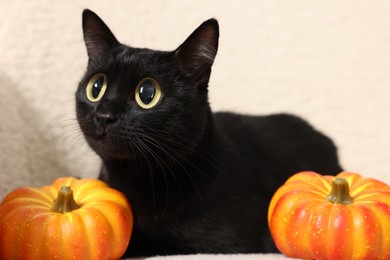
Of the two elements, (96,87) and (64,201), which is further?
(96,87)

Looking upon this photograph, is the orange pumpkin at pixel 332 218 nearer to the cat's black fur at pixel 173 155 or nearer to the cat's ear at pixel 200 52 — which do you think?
the cat's black fur at pixel 173 155

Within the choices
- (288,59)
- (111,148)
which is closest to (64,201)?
(111,148)

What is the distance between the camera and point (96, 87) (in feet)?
4.42

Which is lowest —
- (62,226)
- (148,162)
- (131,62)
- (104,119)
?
(62,226)

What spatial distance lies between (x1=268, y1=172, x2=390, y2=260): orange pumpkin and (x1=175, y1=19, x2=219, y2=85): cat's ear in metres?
0.36

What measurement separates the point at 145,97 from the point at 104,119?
0.12 m

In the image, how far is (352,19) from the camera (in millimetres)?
2094

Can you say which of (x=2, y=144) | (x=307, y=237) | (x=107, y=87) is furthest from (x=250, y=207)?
(x=2, y=144)

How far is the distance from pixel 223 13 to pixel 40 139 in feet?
2.78

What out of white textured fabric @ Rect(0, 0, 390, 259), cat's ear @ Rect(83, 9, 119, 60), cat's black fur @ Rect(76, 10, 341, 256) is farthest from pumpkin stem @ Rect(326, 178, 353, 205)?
white textured fabric @ Rect(0, 0, 390, 259)

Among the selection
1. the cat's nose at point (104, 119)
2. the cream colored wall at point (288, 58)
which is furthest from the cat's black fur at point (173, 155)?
the cream colored wall at point (288, 58)

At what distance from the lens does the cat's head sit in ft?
4.08

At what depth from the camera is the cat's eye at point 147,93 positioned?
1.28 m

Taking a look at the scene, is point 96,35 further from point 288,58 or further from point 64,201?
point 288,58
